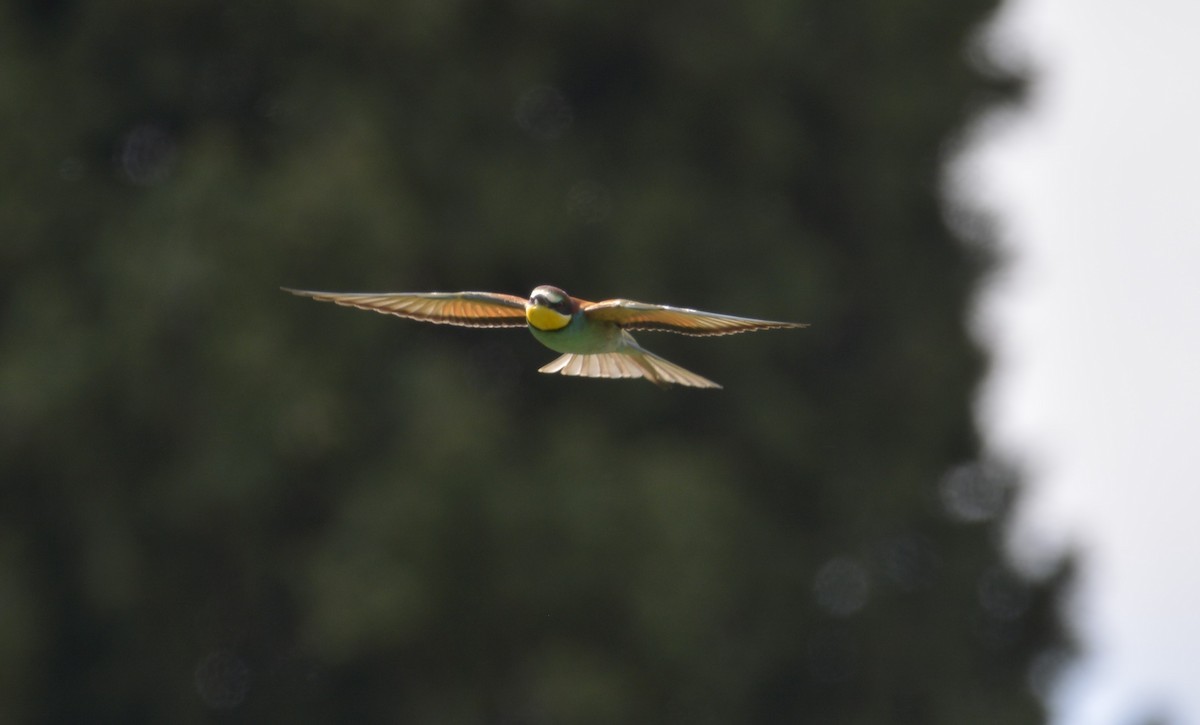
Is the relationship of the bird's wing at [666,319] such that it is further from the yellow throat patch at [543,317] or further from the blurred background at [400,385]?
the blurred background at [400,385]

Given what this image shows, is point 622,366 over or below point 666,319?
over

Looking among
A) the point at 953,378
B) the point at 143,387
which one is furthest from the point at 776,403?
the point at 143,387

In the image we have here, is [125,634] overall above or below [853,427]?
below

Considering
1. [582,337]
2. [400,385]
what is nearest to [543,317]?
[582,337]

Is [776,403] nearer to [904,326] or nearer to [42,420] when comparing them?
[904,326]

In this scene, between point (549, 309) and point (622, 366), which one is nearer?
point (549, 309)

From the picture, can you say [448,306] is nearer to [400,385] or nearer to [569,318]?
[569,318]

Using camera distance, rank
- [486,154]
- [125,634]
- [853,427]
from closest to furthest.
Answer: [125,634]
[486,154]
[853,427]

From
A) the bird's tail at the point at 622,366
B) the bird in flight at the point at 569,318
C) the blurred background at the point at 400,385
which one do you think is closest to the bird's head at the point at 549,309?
the bird in flight at the point at 569,318
